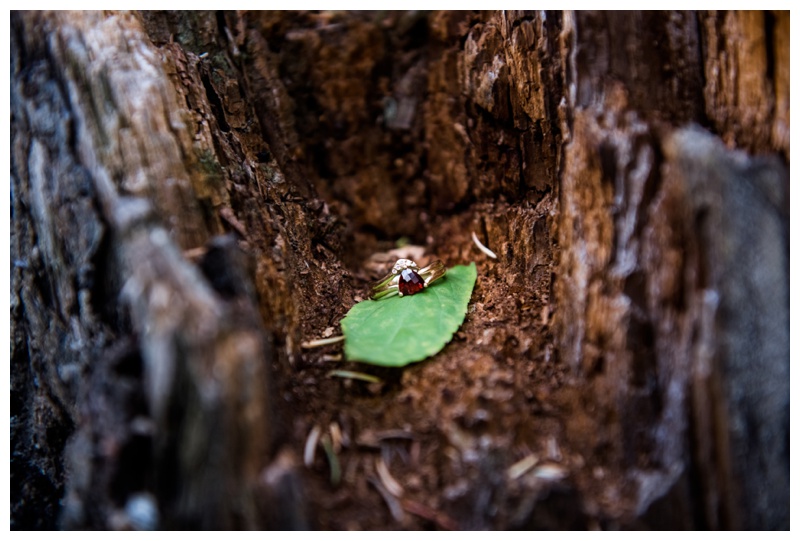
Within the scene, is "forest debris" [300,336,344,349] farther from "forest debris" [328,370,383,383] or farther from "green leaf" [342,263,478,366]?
"forest debris" [328,370,383,383]

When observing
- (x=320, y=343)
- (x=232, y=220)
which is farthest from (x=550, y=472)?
(x=232, y=220)

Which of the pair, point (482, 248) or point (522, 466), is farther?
point (482, 248)

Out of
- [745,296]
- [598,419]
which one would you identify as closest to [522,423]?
[598,419]

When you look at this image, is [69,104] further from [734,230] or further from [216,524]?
[734,230]

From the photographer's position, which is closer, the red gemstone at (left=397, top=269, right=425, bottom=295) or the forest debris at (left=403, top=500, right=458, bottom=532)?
the forest debris at (left=403, top=500, right=458, bottom=532)

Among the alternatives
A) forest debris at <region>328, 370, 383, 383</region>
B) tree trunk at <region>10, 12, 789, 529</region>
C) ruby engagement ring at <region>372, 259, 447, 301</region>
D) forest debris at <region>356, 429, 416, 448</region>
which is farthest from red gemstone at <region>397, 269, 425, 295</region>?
forest debris at <region>356, 429, 416, 448</region>

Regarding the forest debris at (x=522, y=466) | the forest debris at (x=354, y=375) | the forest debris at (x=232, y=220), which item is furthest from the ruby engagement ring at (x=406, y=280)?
the forest debris at (x=522, y=466)

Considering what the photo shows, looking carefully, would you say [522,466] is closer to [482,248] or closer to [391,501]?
[391,501]
